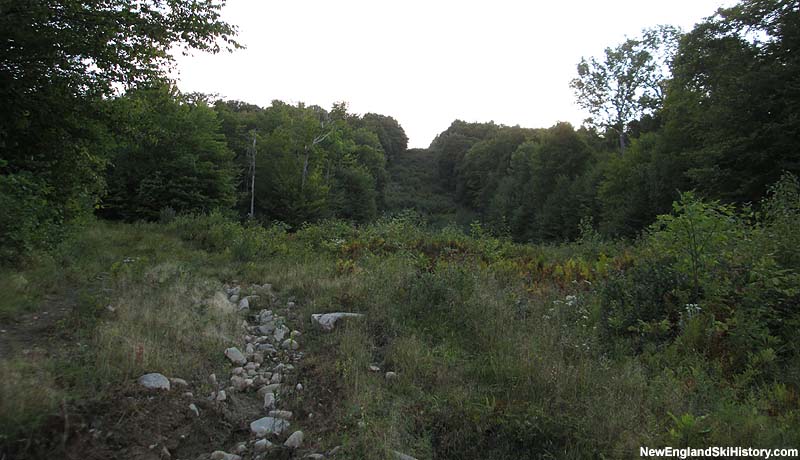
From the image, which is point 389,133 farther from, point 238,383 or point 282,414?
point 282,414

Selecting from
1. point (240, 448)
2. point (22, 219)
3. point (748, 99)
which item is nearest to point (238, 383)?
point (240, 448)

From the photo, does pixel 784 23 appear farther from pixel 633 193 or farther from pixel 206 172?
pixel 206 172

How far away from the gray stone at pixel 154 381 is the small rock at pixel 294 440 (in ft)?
3.87

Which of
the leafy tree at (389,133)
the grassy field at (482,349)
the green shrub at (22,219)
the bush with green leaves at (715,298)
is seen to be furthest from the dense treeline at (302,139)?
the leafy tree at (389,133)

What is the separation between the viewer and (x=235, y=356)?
14.7 ft

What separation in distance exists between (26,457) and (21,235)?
5755mm

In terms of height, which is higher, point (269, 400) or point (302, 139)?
point (302, 139)

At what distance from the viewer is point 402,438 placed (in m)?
3.17

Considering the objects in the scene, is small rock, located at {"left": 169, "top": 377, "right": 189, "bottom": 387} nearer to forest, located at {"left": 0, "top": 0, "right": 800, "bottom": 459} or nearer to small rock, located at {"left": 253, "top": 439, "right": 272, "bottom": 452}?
forest, located at {"left": 0, "top": 0, "right": 800, "bottom": 459}

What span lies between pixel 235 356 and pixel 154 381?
92 cm

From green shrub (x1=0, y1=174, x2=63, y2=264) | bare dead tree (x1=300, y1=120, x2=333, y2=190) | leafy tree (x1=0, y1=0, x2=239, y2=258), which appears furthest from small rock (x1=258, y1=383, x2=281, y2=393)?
bare dead tree (x1=300, y1=120, x2=333, y2=190)

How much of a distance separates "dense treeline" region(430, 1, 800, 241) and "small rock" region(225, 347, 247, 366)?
8944 mm

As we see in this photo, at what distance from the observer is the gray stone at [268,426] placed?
3.32 meters

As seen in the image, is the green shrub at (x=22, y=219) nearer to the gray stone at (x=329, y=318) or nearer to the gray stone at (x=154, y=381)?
the gray stone at (x=154, y=381)
